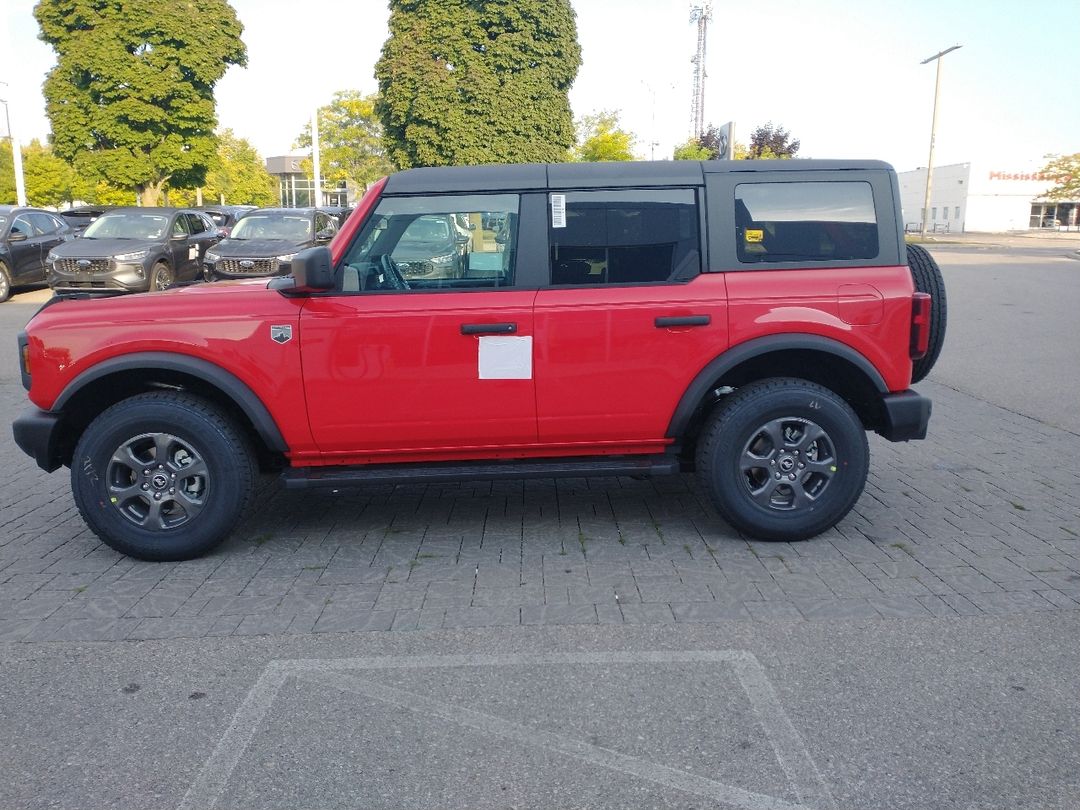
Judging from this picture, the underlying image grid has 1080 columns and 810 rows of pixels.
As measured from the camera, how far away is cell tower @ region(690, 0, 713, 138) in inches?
2405

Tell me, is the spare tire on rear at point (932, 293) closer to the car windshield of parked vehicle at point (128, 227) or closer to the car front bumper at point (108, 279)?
the car front bumper at point (108, 279)

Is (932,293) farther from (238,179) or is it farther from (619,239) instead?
(238,179)

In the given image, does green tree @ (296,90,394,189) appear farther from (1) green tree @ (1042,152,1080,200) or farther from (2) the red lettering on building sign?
(1) green tree @ (1042,152,1080,200)

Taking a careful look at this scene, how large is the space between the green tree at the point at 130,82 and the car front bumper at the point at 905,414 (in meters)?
32.7

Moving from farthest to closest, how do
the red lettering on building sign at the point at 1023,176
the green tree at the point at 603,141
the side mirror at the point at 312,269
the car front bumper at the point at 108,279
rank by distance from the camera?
1. the red lettering on building sign at the point at 1023,176
2. the green tree at the point at 603,141
3. the car front bumper at the point at 108,279
4. the side mirror at the point at 312,269

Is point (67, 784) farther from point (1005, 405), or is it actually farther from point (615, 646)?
point (1005, 405)

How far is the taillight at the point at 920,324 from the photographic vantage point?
492 cm

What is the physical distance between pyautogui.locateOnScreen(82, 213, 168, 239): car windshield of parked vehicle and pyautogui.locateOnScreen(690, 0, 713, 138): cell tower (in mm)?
45377

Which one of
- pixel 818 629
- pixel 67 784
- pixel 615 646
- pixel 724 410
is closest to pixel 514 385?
pixel 724 410

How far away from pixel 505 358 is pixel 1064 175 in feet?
273

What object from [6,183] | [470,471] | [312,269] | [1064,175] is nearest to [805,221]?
[470,471]

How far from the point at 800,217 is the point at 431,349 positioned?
77.6 inches

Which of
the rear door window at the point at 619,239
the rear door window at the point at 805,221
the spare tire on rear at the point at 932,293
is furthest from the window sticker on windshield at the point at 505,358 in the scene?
the spare tire on rear at the point at 932,293

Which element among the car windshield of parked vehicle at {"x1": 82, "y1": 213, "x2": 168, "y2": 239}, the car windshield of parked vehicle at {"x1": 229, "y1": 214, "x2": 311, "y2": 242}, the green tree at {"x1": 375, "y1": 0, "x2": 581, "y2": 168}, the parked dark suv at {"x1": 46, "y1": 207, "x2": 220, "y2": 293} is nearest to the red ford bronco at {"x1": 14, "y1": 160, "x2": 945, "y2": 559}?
the parked dark suv at {"x1": 46, "y1": 207, "x2": 220, "y2": 293}
